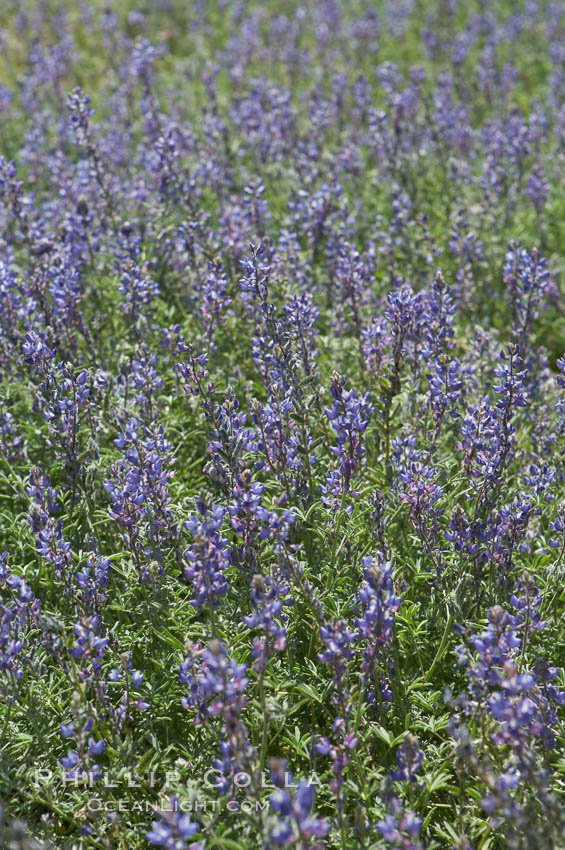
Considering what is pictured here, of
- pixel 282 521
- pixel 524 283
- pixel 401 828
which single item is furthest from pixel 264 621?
pixel 524 283

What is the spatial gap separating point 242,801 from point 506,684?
4.16 feet

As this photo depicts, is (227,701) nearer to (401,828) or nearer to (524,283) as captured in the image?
(401,828)

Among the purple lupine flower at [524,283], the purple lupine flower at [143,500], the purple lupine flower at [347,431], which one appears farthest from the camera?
the purple lupine flower at [524,283]

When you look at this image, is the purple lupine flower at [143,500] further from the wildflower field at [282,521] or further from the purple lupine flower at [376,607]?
the purple lupine flower at [376,607]

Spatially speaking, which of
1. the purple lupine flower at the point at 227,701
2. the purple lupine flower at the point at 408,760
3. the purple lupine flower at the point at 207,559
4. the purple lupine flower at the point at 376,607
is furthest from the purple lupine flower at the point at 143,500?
the purple lupine flower at the point at 408,760

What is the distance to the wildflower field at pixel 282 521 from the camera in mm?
3340

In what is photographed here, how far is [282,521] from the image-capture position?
3516mm

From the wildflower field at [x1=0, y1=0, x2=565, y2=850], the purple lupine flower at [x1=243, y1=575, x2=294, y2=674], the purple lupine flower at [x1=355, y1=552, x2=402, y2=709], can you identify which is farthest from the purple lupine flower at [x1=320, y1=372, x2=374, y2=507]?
the purple lupine flower at [x1=243, y1=575, x2=294, y2=674]

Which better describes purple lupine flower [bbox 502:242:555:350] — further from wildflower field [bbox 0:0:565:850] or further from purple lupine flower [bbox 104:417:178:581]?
purple lupine flower [bbox 104:417:178:581]

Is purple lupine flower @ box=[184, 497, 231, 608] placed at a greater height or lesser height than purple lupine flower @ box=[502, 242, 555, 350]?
lesser

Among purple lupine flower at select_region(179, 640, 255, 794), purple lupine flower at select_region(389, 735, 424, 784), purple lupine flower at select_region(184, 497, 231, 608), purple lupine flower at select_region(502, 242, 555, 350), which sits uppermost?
purple lupine flower at select_region(502, 242, 555, 350)

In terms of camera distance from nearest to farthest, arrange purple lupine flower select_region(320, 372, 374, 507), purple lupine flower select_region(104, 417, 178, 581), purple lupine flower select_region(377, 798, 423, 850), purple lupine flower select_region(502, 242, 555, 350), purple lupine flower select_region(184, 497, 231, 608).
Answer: purple lupine flower select_region(377, 798, 423, 850), purple lupine flower select_region(184, 497, 231, 608), purple lupine flower select_region(104, 417, 178, 581), purple lupine flower select_region(320, 372, 374, 507), purple lupine flower select_region(502, 242, 555, 350)

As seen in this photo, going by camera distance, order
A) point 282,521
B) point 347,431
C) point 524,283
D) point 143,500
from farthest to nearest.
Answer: point 524,283
point 347,431
point 143,500
point 282,521

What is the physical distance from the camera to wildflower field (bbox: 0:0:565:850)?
3.34 metres
